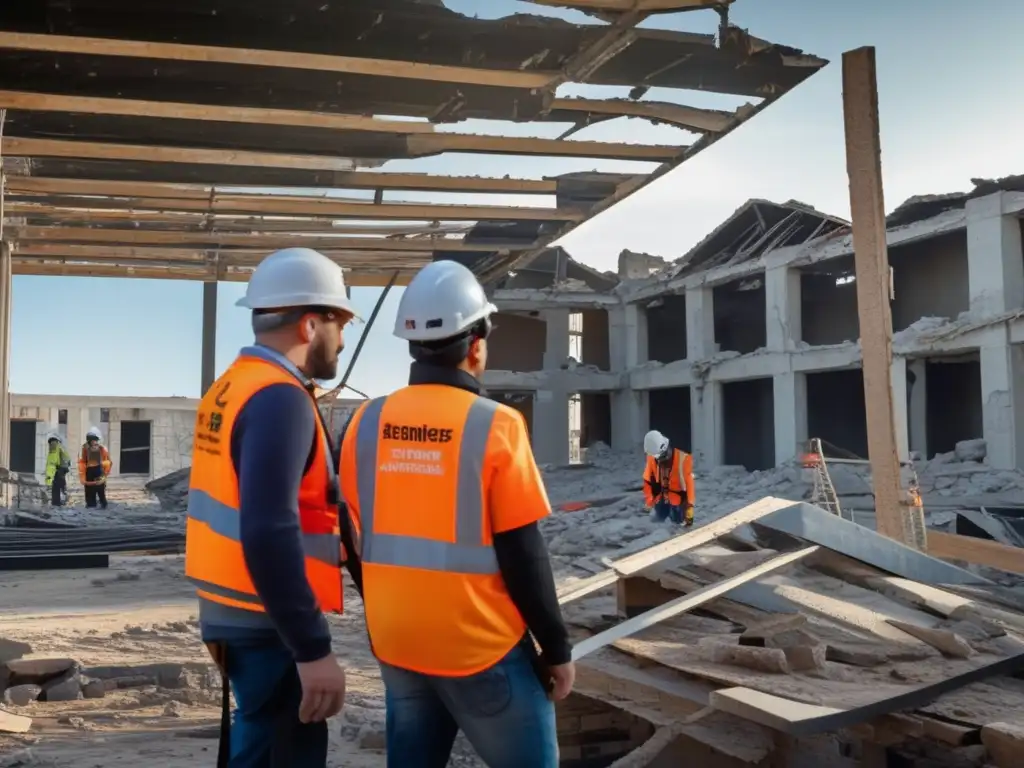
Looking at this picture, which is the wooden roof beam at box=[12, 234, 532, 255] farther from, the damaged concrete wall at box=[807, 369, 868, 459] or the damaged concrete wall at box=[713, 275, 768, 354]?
the damaged concrete wall at box=[713, 275, 768, 354]

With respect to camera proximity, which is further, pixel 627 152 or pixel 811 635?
pixel 627 152

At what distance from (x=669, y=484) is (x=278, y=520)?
1060cm

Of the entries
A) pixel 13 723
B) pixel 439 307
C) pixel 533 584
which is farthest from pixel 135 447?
pixel 533 584

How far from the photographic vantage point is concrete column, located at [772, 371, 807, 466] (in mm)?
21031

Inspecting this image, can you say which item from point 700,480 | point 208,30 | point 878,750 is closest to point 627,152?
point 208,30

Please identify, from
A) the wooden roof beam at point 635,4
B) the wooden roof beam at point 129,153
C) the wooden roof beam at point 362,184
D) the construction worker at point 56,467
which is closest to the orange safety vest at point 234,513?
the wooden roof beam at point 635,4

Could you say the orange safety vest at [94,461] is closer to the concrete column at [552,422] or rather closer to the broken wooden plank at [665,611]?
the concrete column at [552,422]

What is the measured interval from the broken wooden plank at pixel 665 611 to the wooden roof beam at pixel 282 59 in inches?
156

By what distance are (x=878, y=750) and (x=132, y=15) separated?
5675mm

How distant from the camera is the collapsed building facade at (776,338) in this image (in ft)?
55.0

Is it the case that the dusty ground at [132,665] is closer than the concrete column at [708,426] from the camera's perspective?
Yes

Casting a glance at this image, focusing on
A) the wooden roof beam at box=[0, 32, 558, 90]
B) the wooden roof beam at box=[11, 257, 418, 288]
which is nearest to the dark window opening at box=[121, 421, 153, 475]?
the wooden roof beam at box=[11, 257, 418, 288]

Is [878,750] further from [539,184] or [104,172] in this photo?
[104,172]

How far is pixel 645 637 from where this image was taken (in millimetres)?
4082
